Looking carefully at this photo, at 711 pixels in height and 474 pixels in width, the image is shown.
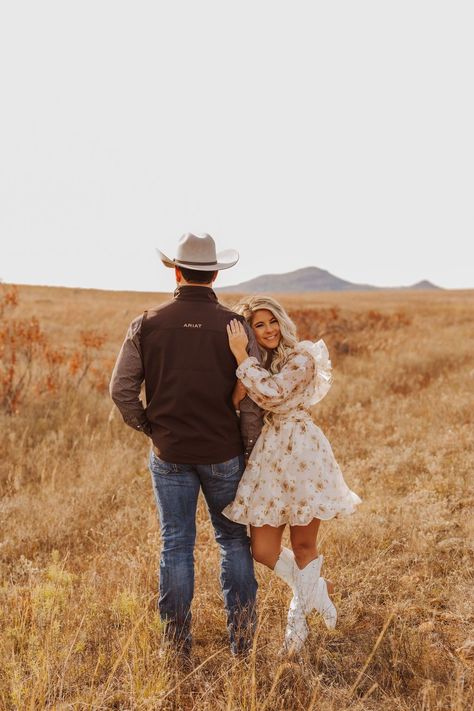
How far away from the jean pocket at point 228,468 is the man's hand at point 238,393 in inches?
12.9

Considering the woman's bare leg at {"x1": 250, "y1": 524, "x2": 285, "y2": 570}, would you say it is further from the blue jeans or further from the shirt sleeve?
the shirt sleeve

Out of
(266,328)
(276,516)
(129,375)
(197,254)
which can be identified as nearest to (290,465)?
(276,516)

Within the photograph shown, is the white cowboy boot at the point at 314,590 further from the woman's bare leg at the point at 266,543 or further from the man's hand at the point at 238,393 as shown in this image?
the man's hand at the point at 238,393

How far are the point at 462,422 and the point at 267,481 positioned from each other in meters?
5.60

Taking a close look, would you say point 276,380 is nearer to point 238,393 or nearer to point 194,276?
point 238,393

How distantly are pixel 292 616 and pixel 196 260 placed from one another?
6.95ft

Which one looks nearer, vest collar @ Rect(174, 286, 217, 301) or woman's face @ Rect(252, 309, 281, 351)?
vest collar @ Rect(174, 286, 217, 301)

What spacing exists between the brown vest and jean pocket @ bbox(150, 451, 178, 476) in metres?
0.05

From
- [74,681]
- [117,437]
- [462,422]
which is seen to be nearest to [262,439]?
[74,681]

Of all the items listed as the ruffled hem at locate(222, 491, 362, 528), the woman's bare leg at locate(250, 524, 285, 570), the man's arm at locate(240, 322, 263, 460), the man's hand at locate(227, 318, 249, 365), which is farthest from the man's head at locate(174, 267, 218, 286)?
the woman's bare leg at locate(250, 524, 285, 570)

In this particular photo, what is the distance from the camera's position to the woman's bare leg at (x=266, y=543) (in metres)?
3.40

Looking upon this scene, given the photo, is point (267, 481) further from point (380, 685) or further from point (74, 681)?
point (74, 681)

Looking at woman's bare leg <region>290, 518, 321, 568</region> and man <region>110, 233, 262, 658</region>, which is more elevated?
man <region>110, 233, 262, 658</region>

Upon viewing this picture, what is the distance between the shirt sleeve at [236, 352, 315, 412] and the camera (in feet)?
10.3
